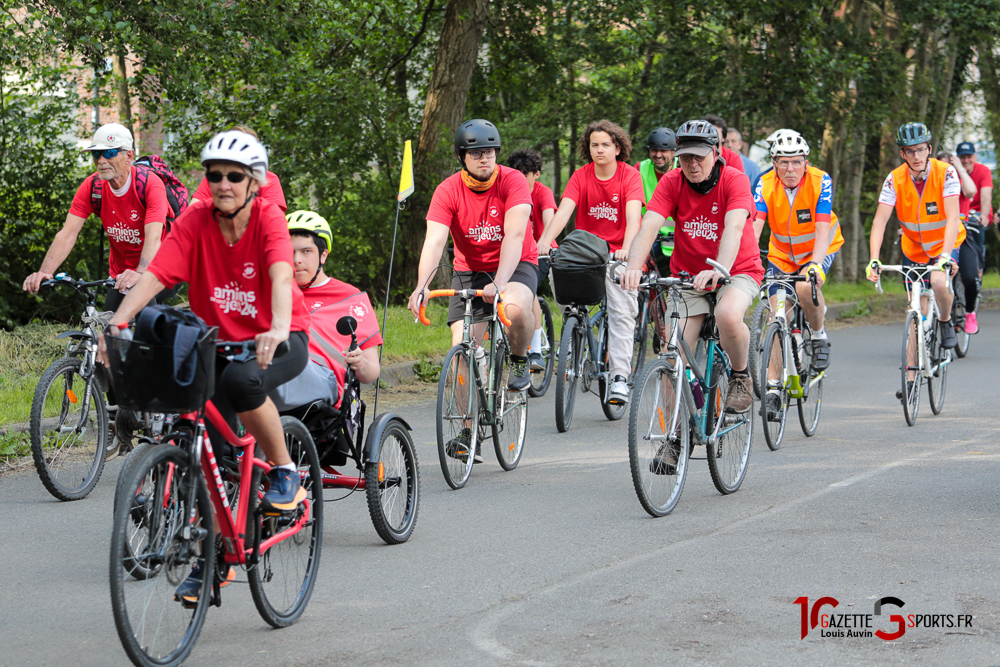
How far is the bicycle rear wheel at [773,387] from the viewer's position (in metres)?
A: 8.16

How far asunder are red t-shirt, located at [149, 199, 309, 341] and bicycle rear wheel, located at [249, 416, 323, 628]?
0.46 meters

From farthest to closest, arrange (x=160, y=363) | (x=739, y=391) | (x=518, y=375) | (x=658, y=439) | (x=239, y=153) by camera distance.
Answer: (x=518, y=375) → (x=739, y=391) → (x=658, y=439) → (x=239, y=153) → (x=160, y=363)

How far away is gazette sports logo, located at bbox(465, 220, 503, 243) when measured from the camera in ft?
24.6

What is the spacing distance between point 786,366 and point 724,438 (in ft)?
6.19

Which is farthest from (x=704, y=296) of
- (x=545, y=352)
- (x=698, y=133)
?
(x=545, y=352)

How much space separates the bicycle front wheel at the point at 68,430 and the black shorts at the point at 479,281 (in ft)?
6.77

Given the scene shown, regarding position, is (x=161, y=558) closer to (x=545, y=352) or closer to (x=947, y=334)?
(x=545, y=352)

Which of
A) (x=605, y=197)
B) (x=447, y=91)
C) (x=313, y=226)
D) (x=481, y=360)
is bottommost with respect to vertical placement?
(x=481, y=360)

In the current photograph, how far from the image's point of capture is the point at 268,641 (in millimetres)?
4418

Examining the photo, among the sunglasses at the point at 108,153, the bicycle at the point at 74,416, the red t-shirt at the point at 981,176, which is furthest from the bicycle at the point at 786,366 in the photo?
the red t-shirt at the point at 981,176

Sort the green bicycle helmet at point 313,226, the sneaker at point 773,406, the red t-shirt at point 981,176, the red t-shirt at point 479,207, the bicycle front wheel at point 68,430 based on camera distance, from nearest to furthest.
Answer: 1. the green bicycle helmet at point 313,226
2. the bicycle front wheel at point 68,430
3. the red t-shirt at point 479,207
4. the sneaker at point 773,406
5. the red t-shirt at point 981,176

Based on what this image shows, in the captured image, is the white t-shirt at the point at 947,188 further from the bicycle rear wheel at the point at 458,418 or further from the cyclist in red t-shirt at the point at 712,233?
the bicycle rear wheel at the point at 458,418

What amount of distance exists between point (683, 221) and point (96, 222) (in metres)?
8.79

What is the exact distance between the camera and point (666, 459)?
6.38m
